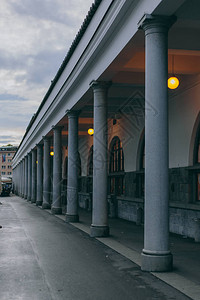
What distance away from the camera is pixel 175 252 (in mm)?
11914

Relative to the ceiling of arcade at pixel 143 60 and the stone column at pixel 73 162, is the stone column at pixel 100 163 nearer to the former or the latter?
the ceiling of arcade at pixel 143 60

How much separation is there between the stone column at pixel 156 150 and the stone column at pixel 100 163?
18.5 ft

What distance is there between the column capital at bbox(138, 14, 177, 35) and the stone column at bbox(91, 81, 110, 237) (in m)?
5.74

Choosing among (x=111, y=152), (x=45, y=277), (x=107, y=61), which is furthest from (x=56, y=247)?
(x=111, y=152)

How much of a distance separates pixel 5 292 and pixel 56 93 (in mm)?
16741

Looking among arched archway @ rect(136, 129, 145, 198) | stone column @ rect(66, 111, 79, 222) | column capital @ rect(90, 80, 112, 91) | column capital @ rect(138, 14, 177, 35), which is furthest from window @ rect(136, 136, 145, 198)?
column capital @ rect(138, 14, 177, 35)

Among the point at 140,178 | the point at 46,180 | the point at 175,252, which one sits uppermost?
the point at 140,178

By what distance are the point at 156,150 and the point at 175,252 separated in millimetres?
4031

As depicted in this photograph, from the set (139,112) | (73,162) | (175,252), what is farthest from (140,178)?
(175,252)

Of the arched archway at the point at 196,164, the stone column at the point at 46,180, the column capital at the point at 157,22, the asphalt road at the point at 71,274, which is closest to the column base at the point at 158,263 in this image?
the asphalt road at the point at 71,274

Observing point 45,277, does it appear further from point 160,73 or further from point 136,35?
point 136,35

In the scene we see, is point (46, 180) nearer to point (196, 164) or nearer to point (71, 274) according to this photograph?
point (196, 164)

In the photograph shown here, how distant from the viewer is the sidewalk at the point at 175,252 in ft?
26.5

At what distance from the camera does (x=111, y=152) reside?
84.7 ft
